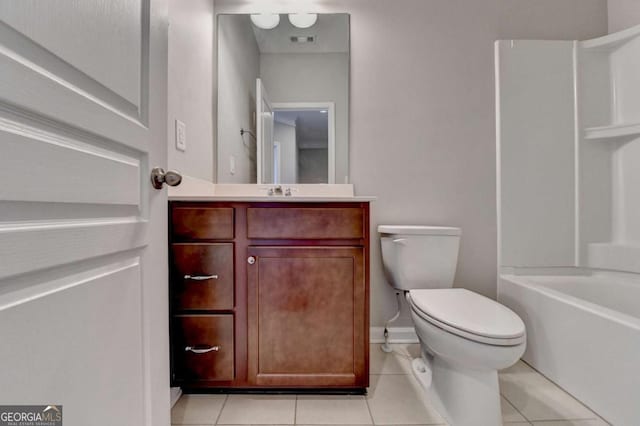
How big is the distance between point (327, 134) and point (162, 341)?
1435mm

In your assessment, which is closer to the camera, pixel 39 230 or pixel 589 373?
pixel 39 230

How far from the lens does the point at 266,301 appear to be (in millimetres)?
1217

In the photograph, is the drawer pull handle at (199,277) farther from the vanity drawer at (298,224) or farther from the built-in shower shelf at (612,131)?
the built-in shower shelf at (612,131)

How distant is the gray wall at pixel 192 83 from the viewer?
1.29m

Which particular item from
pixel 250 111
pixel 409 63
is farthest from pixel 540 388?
pixel 250 111

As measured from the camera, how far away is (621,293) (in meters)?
1.65

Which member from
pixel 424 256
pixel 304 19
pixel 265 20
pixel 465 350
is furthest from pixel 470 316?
pixel 265 20

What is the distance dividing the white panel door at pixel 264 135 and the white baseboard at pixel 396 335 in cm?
115

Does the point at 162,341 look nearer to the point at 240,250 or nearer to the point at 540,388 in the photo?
the point at 240,250

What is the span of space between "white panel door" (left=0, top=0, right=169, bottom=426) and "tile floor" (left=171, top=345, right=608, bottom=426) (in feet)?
1.76

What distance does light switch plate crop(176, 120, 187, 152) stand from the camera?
4.31 feet

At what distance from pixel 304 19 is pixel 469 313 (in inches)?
72.4

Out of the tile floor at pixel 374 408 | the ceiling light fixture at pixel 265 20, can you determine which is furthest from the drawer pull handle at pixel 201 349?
the ceiling light fixture at pixel 265 20

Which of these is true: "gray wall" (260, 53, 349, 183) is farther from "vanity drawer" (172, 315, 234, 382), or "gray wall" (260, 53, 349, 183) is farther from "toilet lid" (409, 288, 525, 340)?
"vanity drawer" (172, 315, 234, 382)
